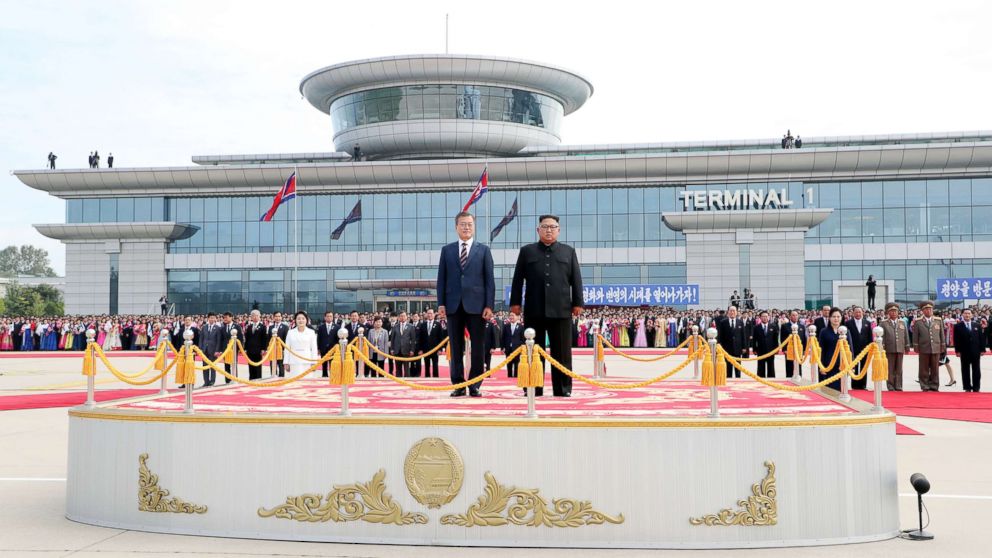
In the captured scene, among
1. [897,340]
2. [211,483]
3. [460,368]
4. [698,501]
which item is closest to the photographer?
[698,501]

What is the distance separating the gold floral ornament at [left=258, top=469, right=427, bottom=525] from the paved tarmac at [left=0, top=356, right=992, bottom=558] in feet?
0.73

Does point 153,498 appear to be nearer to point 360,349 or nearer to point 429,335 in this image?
point 360,349

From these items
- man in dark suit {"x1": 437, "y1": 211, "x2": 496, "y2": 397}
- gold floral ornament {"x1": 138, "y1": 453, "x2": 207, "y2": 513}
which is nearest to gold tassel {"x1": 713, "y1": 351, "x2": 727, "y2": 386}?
man in dark suit {"x1": 437, "y1": 211, "x2": 496, "y2": 397}

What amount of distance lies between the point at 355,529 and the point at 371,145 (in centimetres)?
4571

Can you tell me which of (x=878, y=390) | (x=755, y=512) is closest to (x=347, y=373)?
(x=755, y=512)

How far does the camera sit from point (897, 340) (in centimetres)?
1717

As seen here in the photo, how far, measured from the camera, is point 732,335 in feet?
63.7

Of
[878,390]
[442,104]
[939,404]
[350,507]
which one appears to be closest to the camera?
[350,507]

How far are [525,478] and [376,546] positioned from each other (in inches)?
51.2

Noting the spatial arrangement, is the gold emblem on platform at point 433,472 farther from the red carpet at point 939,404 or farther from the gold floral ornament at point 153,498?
the red carpet at point 939,404


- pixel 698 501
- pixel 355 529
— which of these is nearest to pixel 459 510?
pixel 355 529

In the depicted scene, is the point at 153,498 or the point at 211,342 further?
the point at 211,342

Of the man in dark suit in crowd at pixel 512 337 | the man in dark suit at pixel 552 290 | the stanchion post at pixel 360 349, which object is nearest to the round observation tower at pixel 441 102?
the man in dark suit in crowd at pixel 512 337

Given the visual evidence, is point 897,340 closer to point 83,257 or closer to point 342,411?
point 342,411
